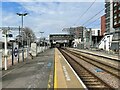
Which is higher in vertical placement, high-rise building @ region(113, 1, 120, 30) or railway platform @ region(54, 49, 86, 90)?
high-rise building @ region(113, 1, 120, 30)

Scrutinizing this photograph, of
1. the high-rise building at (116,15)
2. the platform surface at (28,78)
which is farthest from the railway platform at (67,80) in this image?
the high-rise building at (116,15)

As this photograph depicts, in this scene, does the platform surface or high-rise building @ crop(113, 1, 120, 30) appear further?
high-rise building @ crop(113, 1, 120, 30)

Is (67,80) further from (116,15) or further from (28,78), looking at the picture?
(116,15)

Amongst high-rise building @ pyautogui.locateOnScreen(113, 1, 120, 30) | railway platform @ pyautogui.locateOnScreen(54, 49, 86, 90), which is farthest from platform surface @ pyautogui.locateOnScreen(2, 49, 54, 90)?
high-rise building @ pyautogui.locateOnScreen(113, 1, 120, 30)

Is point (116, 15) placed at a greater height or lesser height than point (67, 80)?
greater

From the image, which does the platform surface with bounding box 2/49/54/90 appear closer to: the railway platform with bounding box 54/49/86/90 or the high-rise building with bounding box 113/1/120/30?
the railway platform with bounding box 54/49/86/90

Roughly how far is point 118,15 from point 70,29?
38.3 m

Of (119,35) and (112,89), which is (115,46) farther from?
(112,89)

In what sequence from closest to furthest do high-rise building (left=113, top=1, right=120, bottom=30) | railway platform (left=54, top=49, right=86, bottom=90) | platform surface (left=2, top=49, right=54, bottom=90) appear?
railway platform (left=54, top=49, right=86, bottom=90) → platform surface (left=2, top=49, right=54, bottom=90) → high-rise building (left=113, top=1, right=120, bottom=30)

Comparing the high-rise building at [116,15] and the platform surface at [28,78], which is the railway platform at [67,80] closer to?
the platform surface at [28,78]

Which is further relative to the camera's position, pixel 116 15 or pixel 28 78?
pixel 116 15

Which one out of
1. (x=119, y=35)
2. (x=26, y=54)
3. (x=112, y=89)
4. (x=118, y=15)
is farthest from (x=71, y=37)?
(x=112, y=89)

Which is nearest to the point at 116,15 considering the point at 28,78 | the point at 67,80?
the point at 28,78

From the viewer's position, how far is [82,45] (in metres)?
124
